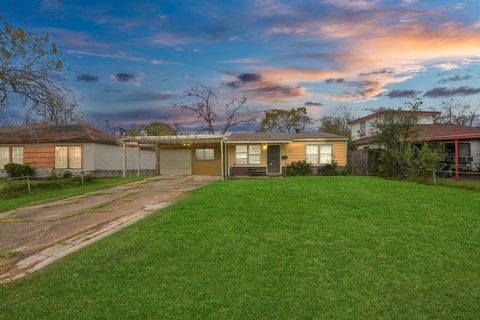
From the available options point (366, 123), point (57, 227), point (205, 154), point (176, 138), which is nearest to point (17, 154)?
point (176, 138)

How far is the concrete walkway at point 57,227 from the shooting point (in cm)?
493

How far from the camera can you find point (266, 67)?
889 inches

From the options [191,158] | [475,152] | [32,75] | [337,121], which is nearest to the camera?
[32,75]

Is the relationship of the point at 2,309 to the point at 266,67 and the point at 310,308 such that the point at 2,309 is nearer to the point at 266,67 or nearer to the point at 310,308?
the point at 310,308

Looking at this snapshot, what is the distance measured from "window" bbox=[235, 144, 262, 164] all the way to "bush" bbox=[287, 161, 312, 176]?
7.77 feet

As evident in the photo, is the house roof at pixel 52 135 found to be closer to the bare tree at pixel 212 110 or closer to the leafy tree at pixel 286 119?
the bare tree at pixel 212 110

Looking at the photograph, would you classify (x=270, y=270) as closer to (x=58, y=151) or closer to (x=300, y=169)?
(x=300, y=169)

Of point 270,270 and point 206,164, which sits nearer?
point 270,270

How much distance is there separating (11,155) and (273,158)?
62.6 feet

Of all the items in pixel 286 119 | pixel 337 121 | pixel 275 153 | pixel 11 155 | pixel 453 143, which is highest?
pixel 286 119

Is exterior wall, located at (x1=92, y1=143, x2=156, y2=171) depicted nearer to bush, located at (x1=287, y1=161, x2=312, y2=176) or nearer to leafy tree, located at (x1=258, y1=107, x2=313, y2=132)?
bush, located at (x1=287, y1=161, x2=312, y2=176)

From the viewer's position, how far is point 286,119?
162 feet

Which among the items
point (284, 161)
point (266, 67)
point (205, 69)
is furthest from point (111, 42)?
point (284, 161)

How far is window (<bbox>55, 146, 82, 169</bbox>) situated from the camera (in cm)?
2177
